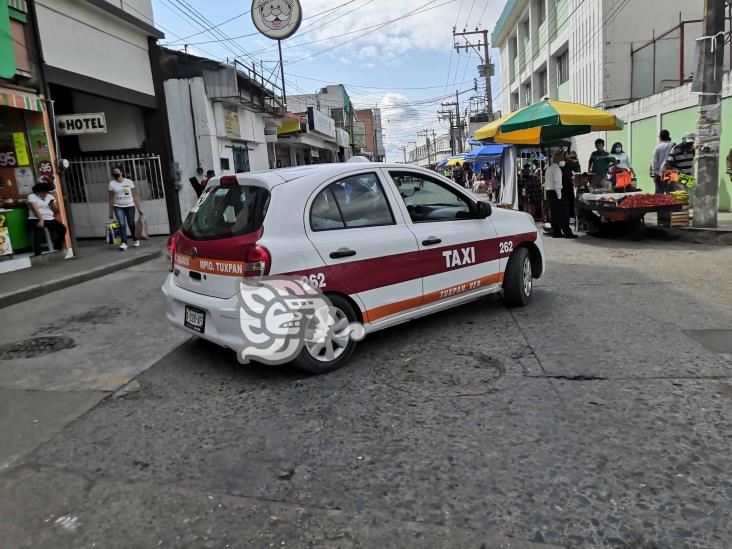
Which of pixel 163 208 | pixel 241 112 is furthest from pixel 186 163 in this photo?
pixel 241 112

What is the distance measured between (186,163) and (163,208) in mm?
1770

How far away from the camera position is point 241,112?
18594 millimetres

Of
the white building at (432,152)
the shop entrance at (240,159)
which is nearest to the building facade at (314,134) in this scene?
the shop entrance at (240,159)

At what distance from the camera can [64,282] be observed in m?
8.56

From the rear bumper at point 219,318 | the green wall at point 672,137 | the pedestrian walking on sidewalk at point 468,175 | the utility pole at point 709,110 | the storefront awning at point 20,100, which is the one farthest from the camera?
the pedestrian walking on sidewalk at point 468,175

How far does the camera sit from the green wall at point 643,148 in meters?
15.6

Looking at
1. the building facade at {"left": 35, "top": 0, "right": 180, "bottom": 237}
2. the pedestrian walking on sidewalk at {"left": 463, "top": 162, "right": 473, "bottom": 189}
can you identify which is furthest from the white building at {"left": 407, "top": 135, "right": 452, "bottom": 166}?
the building facade at {"left": 35, "top": 0, "right": 180, "bottom": 237}

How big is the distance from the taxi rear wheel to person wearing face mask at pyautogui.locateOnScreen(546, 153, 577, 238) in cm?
816

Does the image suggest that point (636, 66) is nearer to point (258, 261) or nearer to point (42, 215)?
point (42, 215)

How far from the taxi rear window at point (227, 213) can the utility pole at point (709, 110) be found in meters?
9.41

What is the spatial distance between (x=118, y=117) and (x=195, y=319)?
1239 centimetres

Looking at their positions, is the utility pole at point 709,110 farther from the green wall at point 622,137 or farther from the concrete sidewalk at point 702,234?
the green wall at point 622,137

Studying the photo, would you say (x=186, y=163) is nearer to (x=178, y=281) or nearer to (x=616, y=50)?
(x=178, y=281)

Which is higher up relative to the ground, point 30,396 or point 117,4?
point 117,4
